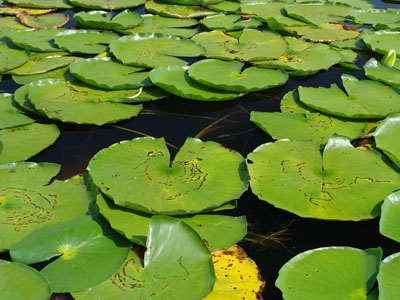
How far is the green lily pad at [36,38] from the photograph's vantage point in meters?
3.65

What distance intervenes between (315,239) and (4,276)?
132cm

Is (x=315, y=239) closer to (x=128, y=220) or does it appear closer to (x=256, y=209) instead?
(x=256, y=209)

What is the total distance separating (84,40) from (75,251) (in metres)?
2.56

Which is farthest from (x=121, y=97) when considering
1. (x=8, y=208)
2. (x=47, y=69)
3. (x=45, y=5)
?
(x=45, y=5)

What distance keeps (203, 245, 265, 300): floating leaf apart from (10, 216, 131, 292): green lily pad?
1.28 ft

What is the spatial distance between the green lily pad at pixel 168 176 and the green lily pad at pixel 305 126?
0.43 metres

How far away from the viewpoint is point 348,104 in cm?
287

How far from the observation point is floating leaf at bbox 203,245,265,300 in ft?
5.49

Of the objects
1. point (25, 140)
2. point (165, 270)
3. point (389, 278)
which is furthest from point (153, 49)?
point (389, 278)

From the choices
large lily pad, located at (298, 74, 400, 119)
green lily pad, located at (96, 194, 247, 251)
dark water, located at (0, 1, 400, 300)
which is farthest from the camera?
large lily pad, located at (298, 74, 400, 119)

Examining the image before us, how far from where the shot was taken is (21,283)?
1.62 m

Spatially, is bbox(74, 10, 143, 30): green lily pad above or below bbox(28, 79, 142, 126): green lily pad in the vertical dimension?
above

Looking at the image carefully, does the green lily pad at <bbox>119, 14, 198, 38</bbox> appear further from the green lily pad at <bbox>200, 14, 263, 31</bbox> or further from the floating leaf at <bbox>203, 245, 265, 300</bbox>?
the floating leaf at <bbox>203, 245, 265, 300</bbox>

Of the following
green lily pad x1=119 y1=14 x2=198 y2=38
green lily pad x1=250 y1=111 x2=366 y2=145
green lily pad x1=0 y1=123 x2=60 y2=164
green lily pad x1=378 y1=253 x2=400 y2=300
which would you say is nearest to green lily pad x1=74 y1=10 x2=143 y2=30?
green lily pad x1=119 y1=14 x2=198 y2=38
